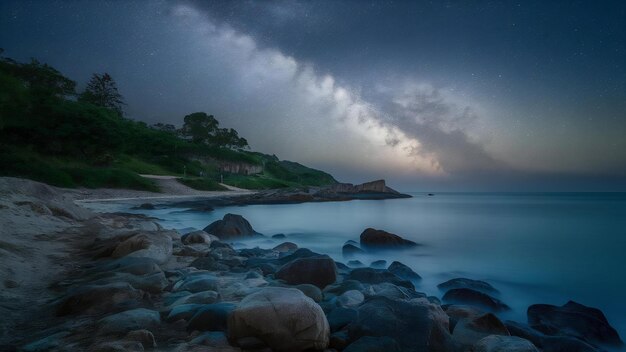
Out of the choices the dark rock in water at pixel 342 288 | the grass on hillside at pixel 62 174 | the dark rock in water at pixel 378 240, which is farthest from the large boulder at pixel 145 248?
the grass on hillside at pixel 62 174

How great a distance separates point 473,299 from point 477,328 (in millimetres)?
2616

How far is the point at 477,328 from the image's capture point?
3.82 m

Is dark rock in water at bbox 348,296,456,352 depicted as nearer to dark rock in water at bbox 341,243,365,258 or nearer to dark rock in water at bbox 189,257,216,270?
dark rock in water at bbox 189,257,216,270

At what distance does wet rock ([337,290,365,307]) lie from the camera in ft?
14.7

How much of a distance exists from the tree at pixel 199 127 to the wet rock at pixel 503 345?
9572cm

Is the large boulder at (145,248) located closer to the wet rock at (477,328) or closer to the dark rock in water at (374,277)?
the dark rock in water at (374,277)

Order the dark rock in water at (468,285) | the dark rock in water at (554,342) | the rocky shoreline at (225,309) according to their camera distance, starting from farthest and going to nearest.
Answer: the dark rock in water at (468,285), the dark rock in water at (554,342), the rocky shoreline at (225,309)

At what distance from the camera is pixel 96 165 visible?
137 ft

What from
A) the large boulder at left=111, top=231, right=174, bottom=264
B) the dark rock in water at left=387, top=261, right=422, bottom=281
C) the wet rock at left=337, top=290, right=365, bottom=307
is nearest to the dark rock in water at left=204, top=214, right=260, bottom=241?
the large boulder at left=111, top=231, right=174, bottom=264

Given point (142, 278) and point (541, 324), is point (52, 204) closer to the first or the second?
point (142, 278)

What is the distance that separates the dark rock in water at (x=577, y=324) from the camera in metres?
4.77

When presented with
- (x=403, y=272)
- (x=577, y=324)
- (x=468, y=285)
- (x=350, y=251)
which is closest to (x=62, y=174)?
(x=350, y=251)

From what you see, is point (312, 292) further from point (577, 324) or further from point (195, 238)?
point (195, 238)

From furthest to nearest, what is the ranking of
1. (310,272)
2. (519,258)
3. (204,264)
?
(519,258) → (204,264) → (310,272)
